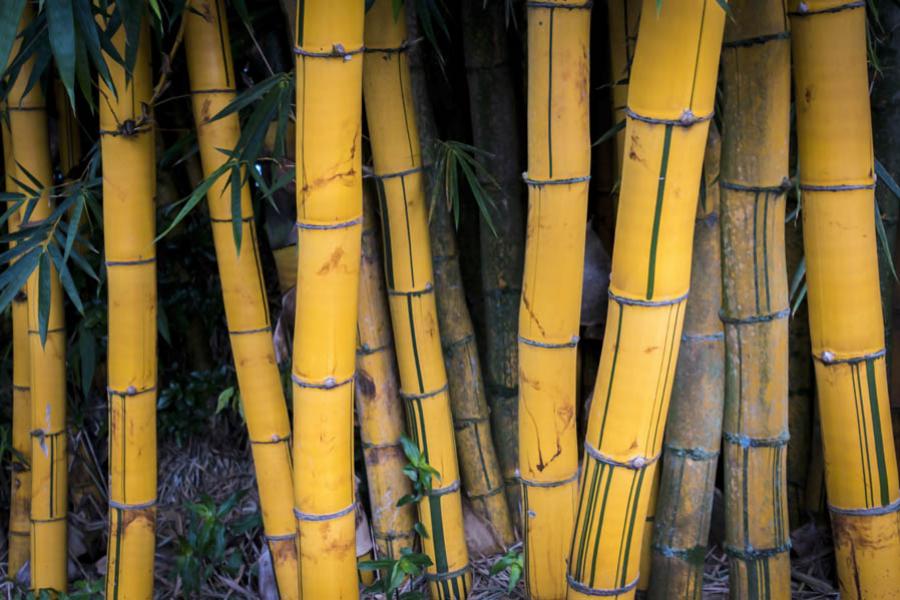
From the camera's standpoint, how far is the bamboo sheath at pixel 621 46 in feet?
4.69

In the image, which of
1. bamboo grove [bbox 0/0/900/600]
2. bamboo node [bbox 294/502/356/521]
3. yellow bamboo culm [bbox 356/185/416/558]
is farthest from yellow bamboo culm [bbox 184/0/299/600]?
bamboo node [bbox 294/502/356/521]

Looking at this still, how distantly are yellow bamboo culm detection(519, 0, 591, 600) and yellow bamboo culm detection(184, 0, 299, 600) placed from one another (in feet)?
1.60

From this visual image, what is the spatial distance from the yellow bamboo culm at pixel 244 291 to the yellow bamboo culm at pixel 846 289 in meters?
0.88

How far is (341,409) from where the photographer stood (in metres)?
1.29

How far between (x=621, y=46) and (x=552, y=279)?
44 cm

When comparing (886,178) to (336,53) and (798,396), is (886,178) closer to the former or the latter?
(798,396)

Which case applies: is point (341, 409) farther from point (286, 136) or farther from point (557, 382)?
point (286, 136)

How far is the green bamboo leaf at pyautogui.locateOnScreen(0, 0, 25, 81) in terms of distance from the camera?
42.4 inches

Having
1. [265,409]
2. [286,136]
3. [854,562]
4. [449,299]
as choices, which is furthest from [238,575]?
[854,562]

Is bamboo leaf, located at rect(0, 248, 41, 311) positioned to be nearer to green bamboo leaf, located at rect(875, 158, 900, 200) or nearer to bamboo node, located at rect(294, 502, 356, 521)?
bamboo node, located at rect(294, 502, 356, 521)

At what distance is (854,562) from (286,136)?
3.89ft

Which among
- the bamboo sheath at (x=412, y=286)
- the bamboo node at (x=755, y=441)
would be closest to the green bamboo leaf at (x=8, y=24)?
the bamboo sheath at (x=412, y=286)

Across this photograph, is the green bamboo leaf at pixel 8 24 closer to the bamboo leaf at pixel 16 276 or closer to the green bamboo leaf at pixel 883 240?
the bamboo leaf at pixel 16 276

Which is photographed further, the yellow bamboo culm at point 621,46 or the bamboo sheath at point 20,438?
the bamboo sheath at point 20,438
